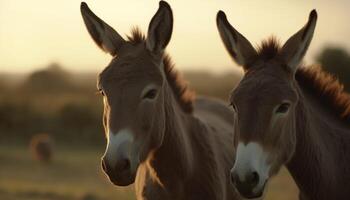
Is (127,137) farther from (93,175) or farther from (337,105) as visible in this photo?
(93,175)

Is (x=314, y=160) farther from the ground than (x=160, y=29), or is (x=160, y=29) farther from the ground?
(x=160, y=29)

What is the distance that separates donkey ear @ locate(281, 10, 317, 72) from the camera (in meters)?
5.05

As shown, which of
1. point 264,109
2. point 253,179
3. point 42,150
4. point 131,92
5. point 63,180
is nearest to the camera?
point 253,179

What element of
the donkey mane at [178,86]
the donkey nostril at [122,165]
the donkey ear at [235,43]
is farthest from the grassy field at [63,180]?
the donkey ear at [235,43]

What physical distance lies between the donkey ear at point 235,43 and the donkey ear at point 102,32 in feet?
3.06

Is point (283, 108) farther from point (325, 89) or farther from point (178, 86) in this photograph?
point (178, 86)

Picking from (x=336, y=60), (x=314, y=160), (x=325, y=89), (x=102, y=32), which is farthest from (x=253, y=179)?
(x=336, y=60)

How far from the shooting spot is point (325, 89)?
5.64m

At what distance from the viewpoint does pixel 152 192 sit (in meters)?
5.89

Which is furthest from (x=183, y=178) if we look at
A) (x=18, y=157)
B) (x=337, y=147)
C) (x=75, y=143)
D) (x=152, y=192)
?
(x=75, y=143)

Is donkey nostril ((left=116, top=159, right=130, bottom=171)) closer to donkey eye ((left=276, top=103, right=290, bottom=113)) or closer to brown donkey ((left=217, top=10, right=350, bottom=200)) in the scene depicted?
brown donkey ((left=217, top=10, right=350, bottom=200))

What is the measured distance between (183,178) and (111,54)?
49.3 inches

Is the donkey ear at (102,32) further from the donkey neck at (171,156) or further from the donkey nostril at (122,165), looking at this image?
the donkey nostril at (122,165)

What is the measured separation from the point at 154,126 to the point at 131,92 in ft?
1.25
